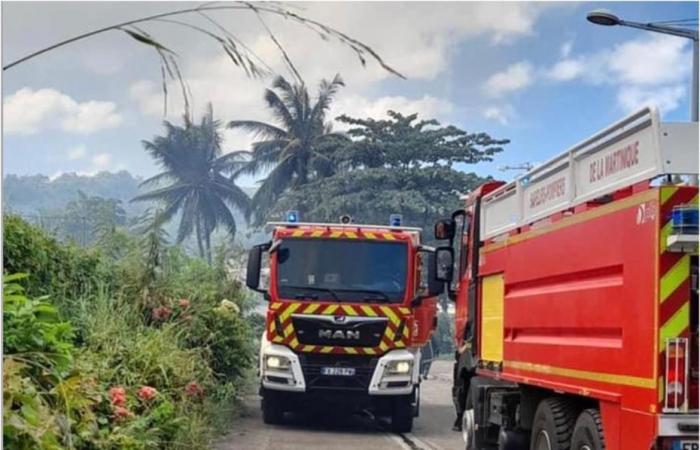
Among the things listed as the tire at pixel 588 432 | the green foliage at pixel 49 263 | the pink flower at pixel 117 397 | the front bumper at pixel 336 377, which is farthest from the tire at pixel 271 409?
the tire at pixel 588 432

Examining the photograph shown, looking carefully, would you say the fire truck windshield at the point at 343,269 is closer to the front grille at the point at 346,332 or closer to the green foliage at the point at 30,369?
the front grille at the point at 346,332

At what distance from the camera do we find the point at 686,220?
4.37 metres

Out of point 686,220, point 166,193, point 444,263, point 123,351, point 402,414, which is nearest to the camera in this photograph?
point 686,220

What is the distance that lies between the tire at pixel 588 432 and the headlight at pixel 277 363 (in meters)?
6.22

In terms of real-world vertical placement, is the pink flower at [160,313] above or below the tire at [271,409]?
above

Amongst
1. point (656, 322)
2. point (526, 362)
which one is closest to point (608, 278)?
point (656, 322)

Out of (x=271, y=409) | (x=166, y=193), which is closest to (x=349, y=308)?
(x=271, y=409)

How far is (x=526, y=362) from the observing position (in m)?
6.89

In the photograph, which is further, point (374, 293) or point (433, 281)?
point (374, 293)

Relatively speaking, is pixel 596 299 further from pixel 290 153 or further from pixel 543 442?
pixel 290 153

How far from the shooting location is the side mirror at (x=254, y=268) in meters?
11.6

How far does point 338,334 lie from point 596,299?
21.4ft

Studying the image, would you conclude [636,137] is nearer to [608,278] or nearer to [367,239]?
[608,278]

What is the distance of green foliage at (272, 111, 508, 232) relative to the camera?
2444cm
